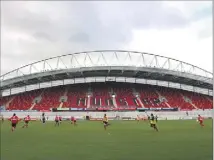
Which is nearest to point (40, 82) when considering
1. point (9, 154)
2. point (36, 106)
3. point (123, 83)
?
point (36, 106)

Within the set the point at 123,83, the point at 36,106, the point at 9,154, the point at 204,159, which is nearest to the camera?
the point at 204,159

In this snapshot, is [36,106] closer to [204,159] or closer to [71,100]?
[71,100]

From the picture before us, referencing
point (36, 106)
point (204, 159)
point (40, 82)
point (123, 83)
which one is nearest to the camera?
point (204, 159)

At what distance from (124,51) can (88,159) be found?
63.4 m

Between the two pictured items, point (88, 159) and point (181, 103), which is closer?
point (88, 159)

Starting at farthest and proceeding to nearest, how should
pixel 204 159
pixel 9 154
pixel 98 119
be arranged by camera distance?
pixel 98 119 → pixel 9 154 → pixel 204 159

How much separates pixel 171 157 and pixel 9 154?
7.56 metres

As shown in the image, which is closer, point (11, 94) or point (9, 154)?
point (9, 154)

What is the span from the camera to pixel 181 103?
83.9 m

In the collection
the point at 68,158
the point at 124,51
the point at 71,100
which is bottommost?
the point at 68,158

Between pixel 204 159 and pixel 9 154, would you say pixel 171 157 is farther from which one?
pixel 9 154

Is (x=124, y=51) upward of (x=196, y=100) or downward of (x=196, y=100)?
upward

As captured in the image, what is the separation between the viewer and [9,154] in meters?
14.9

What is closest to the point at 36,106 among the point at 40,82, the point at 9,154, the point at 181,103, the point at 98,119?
the point at 40,82
